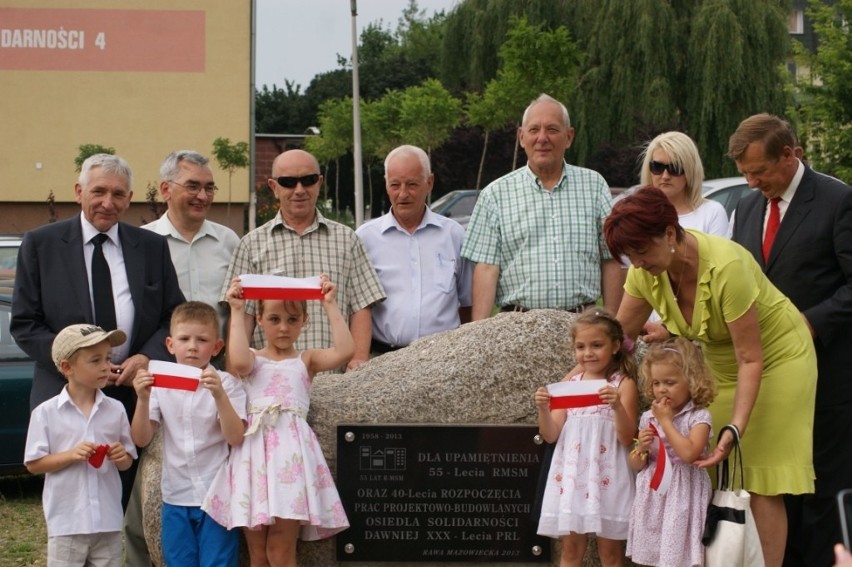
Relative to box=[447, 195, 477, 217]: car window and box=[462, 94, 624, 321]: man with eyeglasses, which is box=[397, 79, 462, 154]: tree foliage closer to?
box=[447, 195, 477, 217]: car window

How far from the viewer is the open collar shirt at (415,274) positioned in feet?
18.4

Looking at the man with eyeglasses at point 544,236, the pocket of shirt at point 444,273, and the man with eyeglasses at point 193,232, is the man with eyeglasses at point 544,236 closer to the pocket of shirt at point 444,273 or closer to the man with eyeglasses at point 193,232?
the pocket of shirt at point 444,273

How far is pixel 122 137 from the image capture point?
120 feet

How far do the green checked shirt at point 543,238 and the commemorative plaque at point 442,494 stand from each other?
88 centimetres

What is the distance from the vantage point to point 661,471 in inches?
169

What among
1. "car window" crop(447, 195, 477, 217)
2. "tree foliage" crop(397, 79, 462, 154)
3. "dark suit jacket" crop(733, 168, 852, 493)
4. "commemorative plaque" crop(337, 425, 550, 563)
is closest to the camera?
"dark suit jacket" crop(733, 168, 852, 493)

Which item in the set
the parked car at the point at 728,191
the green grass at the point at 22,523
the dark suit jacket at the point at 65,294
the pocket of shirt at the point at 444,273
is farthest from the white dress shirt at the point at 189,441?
the parked car at the point at 728,191

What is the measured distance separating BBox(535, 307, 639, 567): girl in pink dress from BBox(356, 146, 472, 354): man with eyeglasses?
1163mm

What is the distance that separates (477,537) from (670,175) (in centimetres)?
188

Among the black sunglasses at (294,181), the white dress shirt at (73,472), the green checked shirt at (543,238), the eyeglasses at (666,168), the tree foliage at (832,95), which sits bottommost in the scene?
the white dress shirt at (73,472)

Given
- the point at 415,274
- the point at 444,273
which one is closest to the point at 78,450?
the point at 415,274

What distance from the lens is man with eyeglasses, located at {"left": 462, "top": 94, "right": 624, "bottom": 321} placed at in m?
5.50

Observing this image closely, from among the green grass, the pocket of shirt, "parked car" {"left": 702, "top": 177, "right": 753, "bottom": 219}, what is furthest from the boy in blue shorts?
"parked car" {"left": 702, "top": 177, "right": 753, "bottom": 219}

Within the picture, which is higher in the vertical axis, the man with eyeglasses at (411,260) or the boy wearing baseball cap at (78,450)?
the man with eyeglasses at (411,260)
